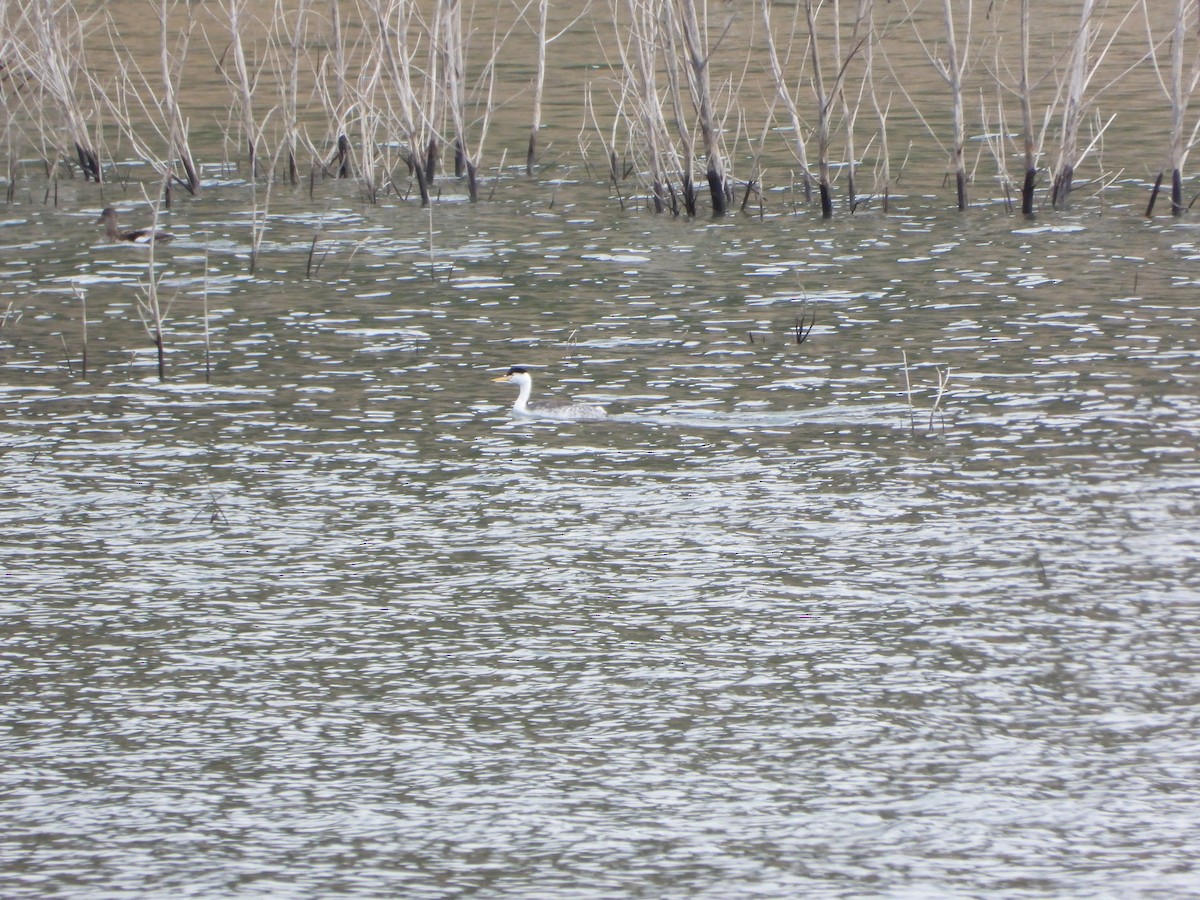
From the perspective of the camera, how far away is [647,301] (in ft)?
53.9

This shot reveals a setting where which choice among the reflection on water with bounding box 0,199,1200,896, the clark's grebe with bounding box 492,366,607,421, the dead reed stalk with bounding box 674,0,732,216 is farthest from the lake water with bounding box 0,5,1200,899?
the dead reed stalk with bounding box 674,0,732,216

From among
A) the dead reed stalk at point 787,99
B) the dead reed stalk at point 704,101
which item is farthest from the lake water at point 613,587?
the dead reed stalk at point 704,101

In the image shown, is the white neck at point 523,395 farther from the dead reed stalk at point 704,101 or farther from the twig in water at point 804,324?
the dead reed stalk at point 704,101

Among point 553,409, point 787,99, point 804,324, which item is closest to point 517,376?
point 553,409

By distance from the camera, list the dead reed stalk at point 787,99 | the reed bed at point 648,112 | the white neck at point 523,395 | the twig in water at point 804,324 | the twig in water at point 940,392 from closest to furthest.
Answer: the twig in water at point 940,392, the white neck at point 523,395, the twig in water at point 804,324, the dead reed stalk at point 787,99, the reed bed at point 648,112

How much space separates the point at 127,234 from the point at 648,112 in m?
6.02

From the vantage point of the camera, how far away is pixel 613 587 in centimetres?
941

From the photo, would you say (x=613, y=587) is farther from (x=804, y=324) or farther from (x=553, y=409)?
(x=804, y=324)

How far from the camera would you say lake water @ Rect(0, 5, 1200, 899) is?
22.3ft

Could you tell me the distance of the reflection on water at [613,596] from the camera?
6.80m

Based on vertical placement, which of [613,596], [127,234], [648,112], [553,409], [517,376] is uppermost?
[648,112]

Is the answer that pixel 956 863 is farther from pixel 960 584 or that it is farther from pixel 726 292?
pixel 726 292

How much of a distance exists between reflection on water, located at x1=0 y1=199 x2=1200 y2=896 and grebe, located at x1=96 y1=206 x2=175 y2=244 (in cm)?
286

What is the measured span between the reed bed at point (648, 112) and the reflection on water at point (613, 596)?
3.80 metres
